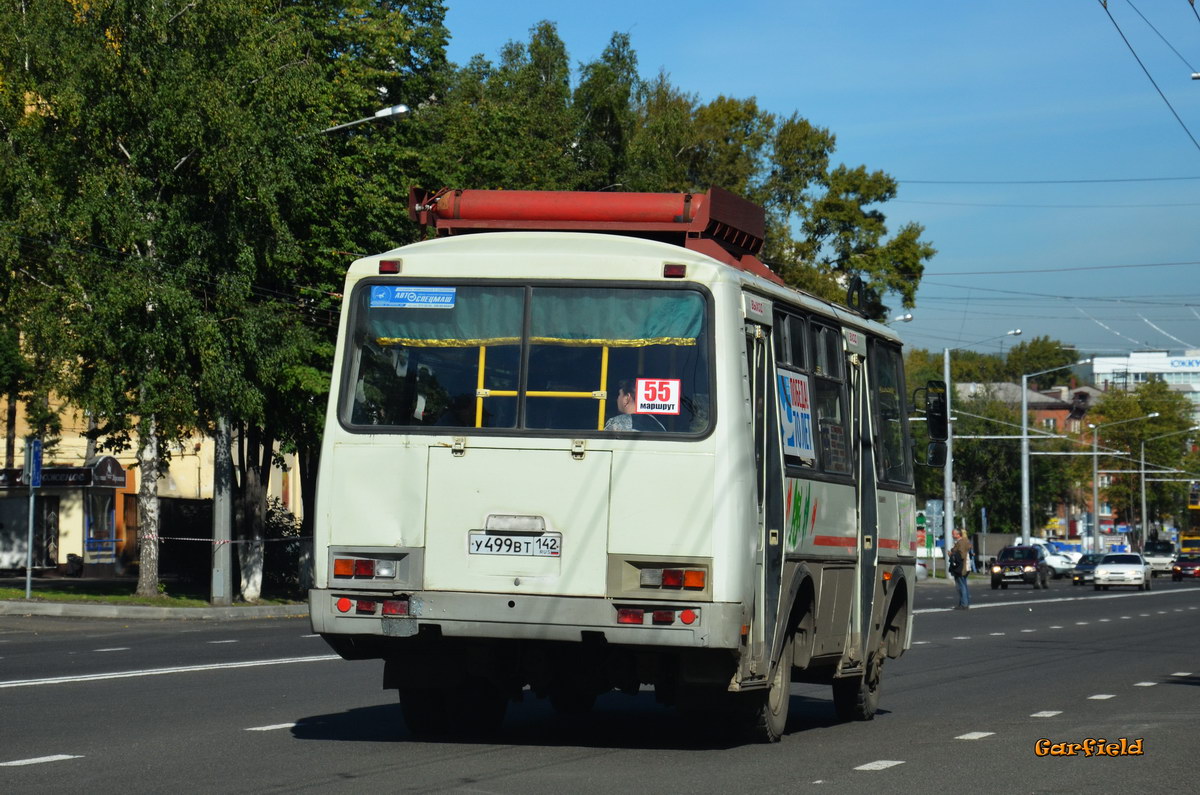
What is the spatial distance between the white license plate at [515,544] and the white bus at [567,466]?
1 centimetres

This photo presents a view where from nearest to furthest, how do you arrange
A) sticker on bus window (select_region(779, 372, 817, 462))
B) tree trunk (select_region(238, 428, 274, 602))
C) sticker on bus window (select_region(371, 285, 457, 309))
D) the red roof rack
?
sticker on bus window (select_region(371, 285, 457, 309))
the red roof rack
sticker on bus window (select_region(779, 372, 817, 462))
tree trunk (select_region(238, 428, 274, 602))

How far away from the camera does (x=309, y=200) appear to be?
32.1 metres

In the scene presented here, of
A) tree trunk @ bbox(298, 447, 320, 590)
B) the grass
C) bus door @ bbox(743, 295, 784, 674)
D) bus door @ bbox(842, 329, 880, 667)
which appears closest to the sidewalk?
the grass

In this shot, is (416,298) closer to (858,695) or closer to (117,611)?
(858,695)

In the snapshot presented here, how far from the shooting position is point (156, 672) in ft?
54.5

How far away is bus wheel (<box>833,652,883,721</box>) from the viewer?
43.8 feet

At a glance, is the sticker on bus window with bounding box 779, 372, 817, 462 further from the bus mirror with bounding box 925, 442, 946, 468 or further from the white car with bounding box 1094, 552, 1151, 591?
the white car with bounding box 1094, 552, 1151, 591

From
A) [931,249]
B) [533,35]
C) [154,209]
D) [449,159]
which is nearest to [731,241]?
[154,209]

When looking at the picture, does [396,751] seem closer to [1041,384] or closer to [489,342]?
[489,342]

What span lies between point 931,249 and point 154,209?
119 ft

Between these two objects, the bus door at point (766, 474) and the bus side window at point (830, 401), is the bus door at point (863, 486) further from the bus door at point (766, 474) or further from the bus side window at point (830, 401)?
the bus door at point (766, 474)

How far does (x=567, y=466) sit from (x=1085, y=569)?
198ft

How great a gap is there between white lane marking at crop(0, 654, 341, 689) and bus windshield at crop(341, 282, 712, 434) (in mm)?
6079

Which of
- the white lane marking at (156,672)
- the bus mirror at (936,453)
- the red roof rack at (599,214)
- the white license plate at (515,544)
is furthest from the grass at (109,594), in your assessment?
the white license plate at (515,544)
